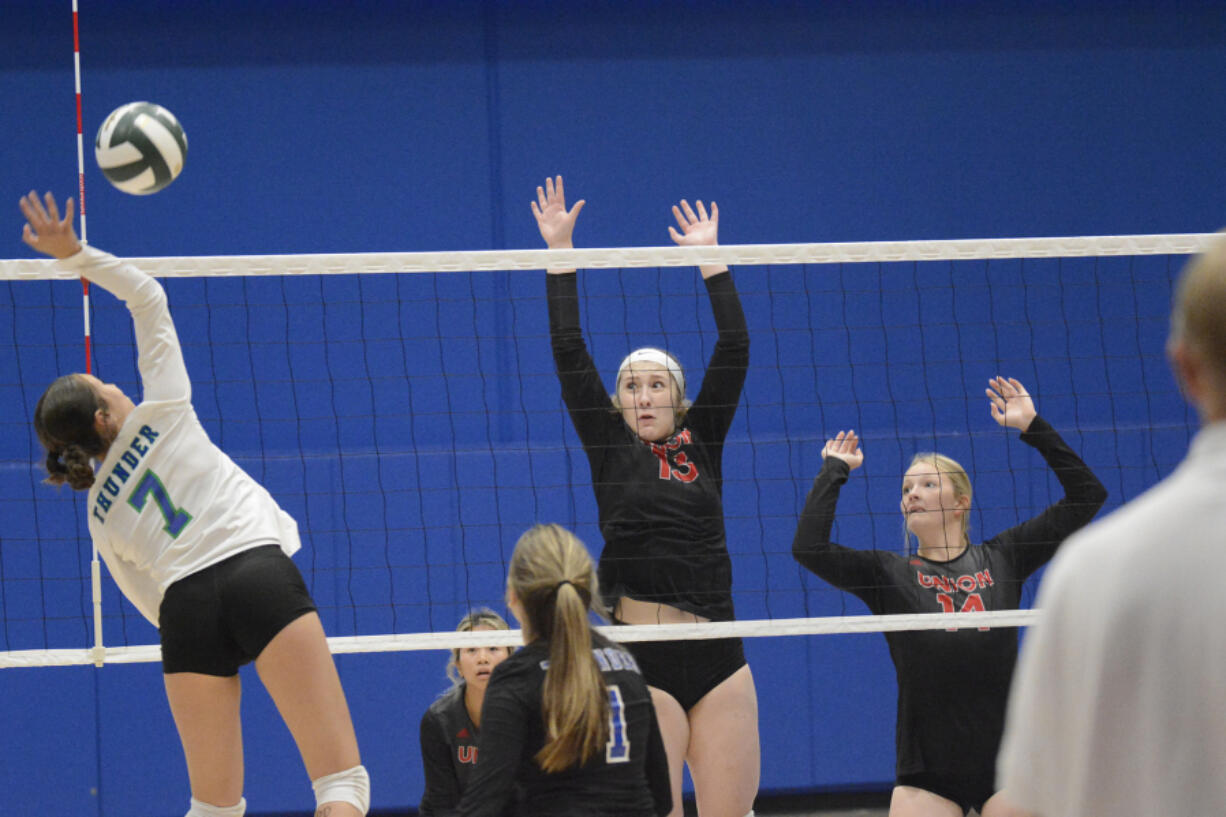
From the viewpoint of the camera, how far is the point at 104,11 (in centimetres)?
629

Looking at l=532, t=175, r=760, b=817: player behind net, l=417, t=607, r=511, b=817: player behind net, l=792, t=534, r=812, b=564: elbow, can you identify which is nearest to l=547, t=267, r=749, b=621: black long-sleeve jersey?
l=532, t=175, r=760, b=817: player behind net

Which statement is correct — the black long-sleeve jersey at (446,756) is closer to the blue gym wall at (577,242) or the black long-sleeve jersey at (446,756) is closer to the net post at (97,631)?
the net post at (97,631)

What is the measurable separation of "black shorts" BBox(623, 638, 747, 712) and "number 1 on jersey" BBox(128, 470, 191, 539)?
59.9 inches

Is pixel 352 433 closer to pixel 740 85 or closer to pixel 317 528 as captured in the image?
pixel 317 528

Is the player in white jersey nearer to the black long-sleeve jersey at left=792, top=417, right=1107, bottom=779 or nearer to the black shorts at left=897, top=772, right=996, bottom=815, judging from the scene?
the black long-sleeve jersey at left=792, top=417, right=1107, bottom=779

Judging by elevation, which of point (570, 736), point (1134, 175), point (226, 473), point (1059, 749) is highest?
point (1134, 175)

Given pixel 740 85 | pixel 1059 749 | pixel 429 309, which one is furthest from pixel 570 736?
pixel 740 85

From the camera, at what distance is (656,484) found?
399cm

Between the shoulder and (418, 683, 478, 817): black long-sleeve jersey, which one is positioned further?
(418, 683, 478, 817): black long-sleeve jersey

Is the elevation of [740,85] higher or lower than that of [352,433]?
higher

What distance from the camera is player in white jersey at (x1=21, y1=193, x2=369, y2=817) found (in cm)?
301

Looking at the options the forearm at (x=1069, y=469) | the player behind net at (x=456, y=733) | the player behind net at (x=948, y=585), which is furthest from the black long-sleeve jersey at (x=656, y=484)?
the forearm at (x=1069, y=469)

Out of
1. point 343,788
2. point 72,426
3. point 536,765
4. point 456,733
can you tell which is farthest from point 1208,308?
point 456,733

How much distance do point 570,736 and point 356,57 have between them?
471 centimetres
